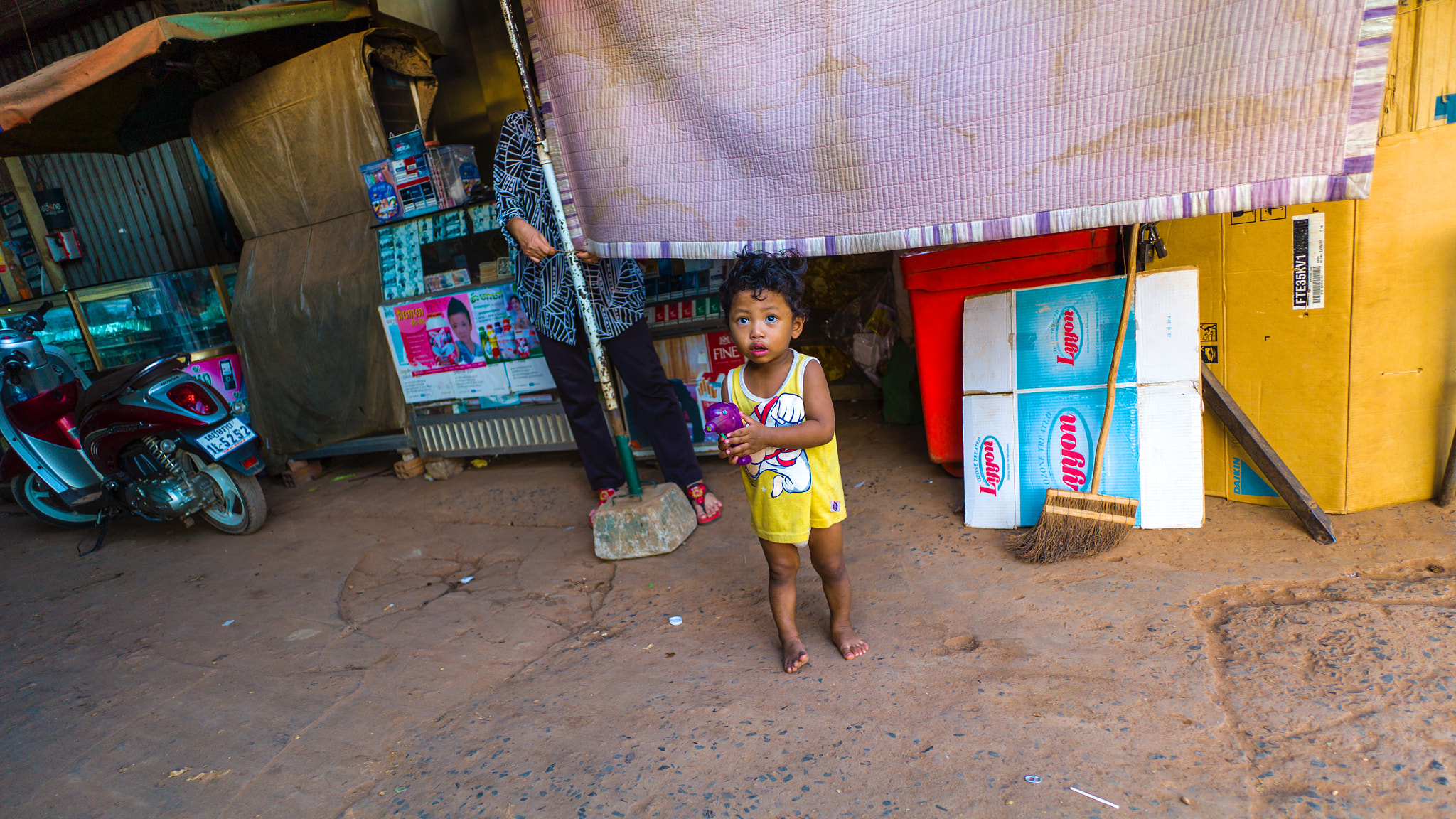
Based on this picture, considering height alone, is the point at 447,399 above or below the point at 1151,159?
below

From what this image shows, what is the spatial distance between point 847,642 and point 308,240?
442 centimetres

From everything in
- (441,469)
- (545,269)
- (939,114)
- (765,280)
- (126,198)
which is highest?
(126,198)

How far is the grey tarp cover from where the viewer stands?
4375mm

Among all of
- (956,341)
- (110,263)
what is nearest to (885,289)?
(956,341)

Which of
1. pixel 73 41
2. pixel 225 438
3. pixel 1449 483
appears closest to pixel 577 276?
pixel 225 438

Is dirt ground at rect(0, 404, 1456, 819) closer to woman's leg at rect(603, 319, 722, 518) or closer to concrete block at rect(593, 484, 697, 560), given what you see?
concrete block at rect(593, 484, 697, 560)

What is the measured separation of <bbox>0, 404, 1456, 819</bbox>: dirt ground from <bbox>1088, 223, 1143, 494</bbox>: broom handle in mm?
286

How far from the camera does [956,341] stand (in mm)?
3045

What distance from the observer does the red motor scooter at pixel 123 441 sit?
12.5ft

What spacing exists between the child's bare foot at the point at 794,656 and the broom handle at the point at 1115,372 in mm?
1253

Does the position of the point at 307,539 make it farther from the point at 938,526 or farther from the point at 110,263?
the point at 110,263

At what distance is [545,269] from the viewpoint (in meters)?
3.23

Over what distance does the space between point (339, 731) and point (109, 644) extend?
1.63m

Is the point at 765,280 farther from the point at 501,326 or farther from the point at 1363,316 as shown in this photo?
the point at 501,326
